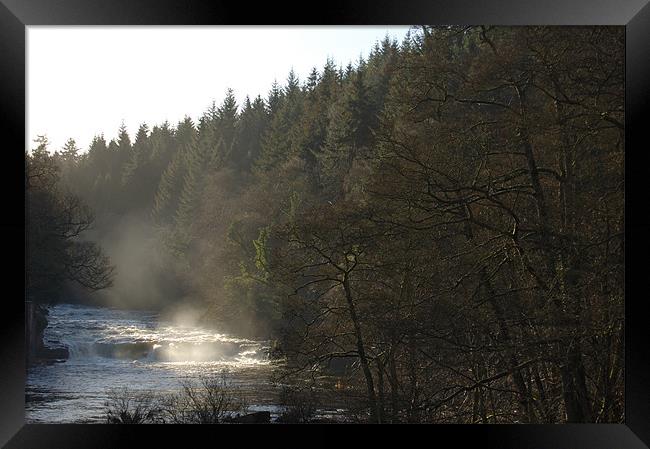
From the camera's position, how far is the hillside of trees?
695cm

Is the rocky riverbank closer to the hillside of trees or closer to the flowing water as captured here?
the flowing water

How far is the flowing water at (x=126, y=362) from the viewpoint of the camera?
324 inches

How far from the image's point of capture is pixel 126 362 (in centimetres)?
854

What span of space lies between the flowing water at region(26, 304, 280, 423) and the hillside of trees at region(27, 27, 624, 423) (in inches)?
11.1

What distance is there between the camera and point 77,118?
27.2ft

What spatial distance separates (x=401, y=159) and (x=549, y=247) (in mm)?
1701

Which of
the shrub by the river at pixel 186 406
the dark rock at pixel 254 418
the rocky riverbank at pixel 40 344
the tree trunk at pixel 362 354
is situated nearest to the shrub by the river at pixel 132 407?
the shrub by the river at pixel 186 406

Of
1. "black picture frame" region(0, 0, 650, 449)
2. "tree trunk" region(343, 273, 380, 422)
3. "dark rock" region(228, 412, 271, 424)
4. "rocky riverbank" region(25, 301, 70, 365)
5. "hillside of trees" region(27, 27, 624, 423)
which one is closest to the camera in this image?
"black picture frame" region(0, 0, 650, 449)

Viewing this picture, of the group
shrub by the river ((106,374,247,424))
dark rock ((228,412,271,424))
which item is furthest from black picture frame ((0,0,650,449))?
shrub by the river ((106,374,247,424))
